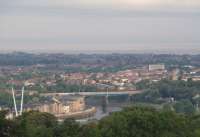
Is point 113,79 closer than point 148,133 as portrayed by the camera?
No

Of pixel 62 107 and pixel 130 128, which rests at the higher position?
pixel 130 128

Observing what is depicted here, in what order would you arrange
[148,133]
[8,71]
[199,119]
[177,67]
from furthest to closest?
[177,67]
[8,71]
[199,119]
[148,133]

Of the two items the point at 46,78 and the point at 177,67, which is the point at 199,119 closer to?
the point at 46,78

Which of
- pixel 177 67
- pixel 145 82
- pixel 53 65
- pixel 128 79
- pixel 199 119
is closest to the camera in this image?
pixel 199 119

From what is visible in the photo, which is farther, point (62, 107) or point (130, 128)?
point (62, 107)

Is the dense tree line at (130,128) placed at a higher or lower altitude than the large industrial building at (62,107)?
higher

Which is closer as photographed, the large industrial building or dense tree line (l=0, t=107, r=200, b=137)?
dense tree line (l=0, t=107, r=200, b=137)

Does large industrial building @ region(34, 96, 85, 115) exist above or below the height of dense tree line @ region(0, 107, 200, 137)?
below

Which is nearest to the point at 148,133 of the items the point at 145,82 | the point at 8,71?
the point at 145,82

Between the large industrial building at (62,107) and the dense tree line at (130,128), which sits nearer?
the dense tree line at (130,128)
